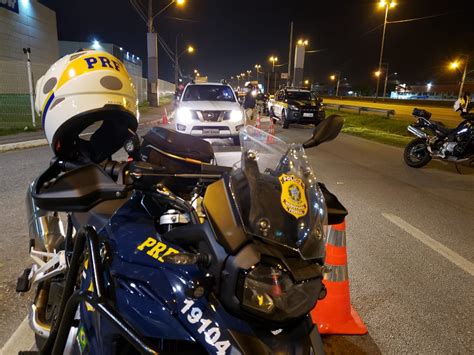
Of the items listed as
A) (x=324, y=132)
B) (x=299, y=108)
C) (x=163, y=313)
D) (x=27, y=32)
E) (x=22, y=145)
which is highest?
(x=27, y=32)

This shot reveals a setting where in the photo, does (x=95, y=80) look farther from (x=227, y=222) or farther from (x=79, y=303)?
(x=227, y=222)

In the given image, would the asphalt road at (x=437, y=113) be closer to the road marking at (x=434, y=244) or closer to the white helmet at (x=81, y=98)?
the road marking at (x=434, y=244)

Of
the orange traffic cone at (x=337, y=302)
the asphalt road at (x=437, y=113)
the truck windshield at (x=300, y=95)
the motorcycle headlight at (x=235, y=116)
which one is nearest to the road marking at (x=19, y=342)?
the orange traffic cone at (x=337, y=302)

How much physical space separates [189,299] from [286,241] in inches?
14.8

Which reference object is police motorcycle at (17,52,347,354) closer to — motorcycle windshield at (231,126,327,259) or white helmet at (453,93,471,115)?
motorcycle windshield at (231,126,327,259)

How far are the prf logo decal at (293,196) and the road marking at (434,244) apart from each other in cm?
367

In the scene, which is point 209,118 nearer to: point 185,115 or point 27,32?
point 185,115

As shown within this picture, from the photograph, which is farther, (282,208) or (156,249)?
(156,249)

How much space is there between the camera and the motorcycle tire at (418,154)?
10156 mm

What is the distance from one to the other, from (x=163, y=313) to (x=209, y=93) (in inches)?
508

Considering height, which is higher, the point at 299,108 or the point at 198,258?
the point at 198,258

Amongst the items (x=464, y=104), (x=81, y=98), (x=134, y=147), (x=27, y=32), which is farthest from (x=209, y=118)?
(x=27, y=32)

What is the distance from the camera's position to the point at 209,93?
13.8 m

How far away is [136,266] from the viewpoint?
1512 millimetres
